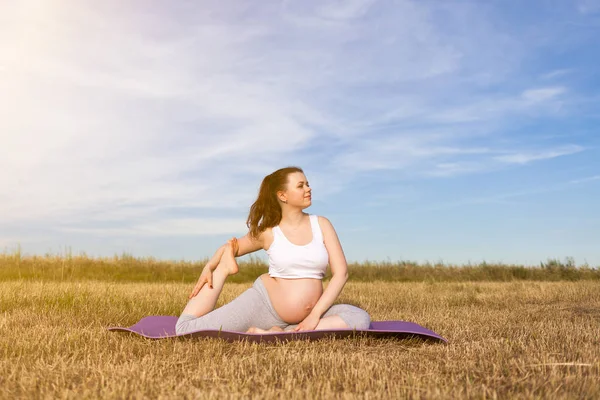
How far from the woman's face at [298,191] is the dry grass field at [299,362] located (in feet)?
4.63

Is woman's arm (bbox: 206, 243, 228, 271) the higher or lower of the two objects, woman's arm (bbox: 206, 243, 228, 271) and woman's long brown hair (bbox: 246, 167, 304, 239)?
the lower

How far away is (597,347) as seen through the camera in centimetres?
556

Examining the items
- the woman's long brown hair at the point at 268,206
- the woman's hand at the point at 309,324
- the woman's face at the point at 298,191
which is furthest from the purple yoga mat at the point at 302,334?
the woman's face at the point at 298,191

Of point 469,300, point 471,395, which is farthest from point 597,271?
point 471,395

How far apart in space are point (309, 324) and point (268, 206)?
130 cm

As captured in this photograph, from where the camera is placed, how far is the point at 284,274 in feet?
20.2

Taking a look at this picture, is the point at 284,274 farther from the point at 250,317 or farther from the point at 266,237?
the point at 250,317

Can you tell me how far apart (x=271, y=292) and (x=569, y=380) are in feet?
10.3

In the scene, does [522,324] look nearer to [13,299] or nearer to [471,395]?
[471,395]

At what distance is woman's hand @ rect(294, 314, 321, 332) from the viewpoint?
593cm

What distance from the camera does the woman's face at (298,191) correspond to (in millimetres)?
6043

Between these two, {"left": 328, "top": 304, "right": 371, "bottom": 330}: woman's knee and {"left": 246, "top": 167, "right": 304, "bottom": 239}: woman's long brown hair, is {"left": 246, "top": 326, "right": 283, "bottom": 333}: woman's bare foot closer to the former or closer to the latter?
{"left": 328, "top": 304, "right": 371, "bottom": 330}: woman's knee

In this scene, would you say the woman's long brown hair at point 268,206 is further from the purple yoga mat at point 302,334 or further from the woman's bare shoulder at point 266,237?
the purple yoga mat at point 302,334

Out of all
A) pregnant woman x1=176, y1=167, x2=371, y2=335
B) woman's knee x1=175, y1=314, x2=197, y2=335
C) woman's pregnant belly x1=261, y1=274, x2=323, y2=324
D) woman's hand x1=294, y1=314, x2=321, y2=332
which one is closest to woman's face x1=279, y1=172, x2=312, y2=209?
pregnant woman x1=176, y1=167, x2=371, y2=335
